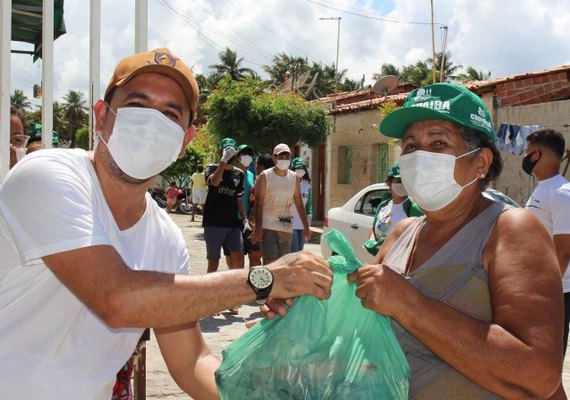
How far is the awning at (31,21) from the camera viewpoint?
724cm

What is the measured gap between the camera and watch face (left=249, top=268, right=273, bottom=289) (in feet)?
5.57

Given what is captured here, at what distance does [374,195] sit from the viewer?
9.34m

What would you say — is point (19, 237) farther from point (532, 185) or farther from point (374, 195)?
point (532, 185)

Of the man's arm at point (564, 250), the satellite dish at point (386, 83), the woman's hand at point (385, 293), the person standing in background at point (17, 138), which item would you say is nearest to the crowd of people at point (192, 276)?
the woman's hand at point (385, 293)

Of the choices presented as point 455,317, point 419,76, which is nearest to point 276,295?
point 455,317

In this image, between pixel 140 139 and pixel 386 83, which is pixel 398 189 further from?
pixel 386 83

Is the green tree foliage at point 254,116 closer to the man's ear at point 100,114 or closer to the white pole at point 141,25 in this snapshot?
the white pole at point 141,25

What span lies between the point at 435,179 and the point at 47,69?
188 inches

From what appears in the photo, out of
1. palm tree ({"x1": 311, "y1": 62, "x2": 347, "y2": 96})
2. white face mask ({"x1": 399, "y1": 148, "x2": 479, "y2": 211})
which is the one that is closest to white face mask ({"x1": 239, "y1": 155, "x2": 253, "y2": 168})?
white face mask ({"x1": 399, "y1": 148, "x2": 479, "y2": 211})

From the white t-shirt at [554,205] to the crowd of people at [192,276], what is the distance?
8.71 feet

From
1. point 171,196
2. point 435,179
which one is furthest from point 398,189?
point 171,196

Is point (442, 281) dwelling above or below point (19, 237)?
below

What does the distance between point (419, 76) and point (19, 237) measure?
1882 inches

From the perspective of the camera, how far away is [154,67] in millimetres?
2033
